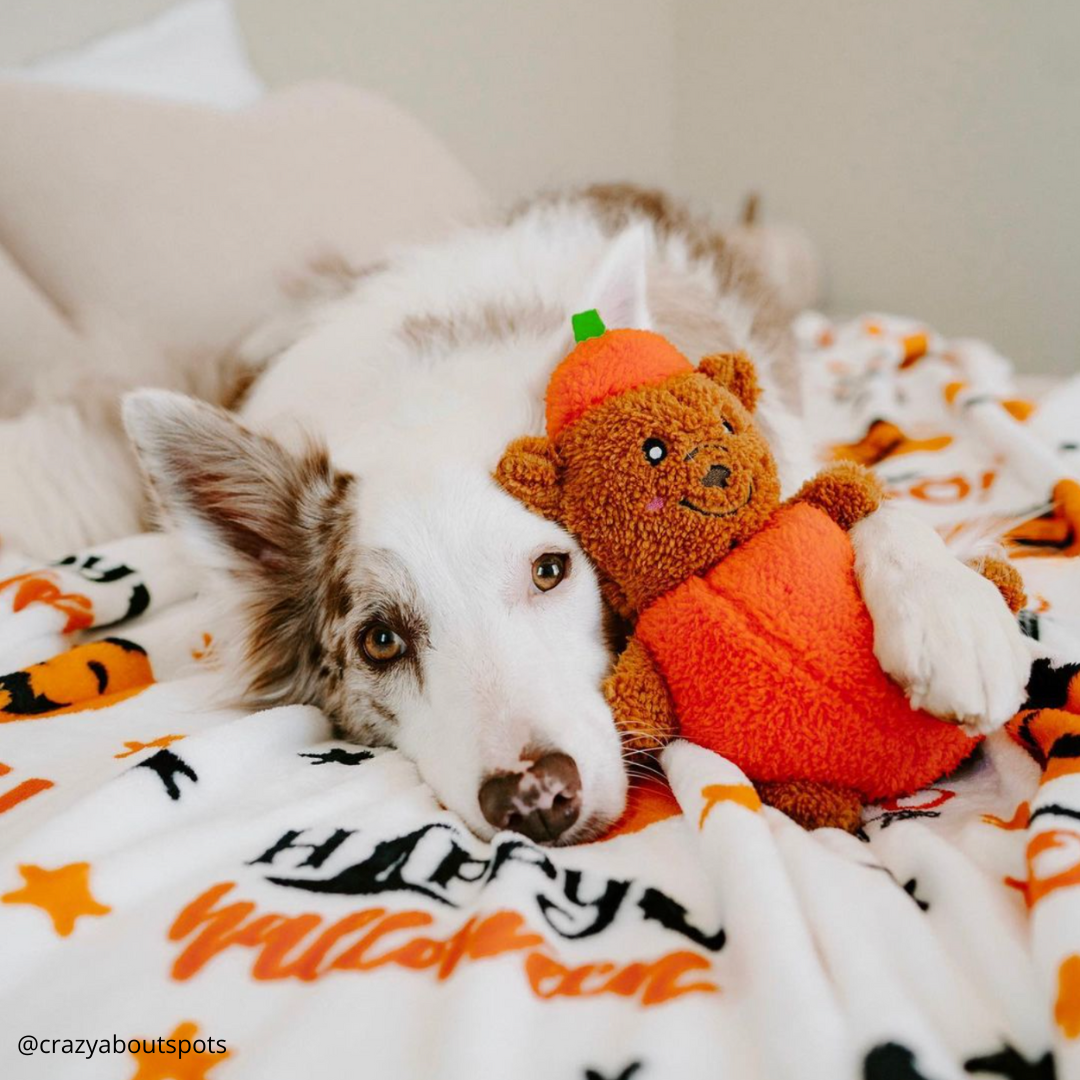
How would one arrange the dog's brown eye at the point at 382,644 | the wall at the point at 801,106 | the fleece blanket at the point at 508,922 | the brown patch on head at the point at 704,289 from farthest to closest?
the wall at the point at 801,106 → the brown patch on head at the point at 704,289 → the dog's brown eye at the point at 382,644 → the fleece blanket at the point at 508,922

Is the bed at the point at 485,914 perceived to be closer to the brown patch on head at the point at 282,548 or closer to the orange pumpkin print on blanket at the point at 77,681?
the orange pumpkin print on blanket at the point at 77,681

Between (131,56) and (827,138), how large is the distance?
3.53 meters

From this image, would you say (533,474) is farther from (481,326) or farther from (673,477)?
(481,326)

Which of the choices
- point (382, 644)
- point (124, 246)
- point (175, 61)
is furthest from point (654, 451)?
point (175, 61)

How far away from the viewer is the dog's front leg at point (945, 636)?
0.81m

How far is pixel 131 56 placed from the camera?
274 centimetres

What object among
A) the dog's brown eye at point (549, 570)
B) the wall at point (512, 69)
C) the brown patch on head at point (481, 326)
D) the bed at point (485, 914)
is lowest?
the bed at point (485, 914)

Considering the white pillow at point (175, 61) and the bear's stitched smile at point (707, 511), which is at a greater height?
the white pillow at point (175, 61)

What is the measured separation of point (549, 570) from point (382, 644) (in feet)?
0.90

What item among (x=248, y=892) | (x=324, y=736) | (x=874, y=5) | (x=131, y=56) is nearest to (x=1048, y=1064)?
(x=248, y=892)

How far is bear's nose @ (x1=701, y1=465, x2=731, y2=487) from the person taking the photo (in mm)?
983

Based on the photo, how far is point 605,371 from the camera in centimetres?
110

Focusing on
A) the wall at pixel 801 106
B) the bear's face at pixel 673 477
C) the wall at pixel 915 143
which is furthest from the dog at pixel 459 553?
the wall at pixel 915 143

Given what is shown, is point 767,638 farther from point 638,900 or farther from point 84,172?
point 84,172
